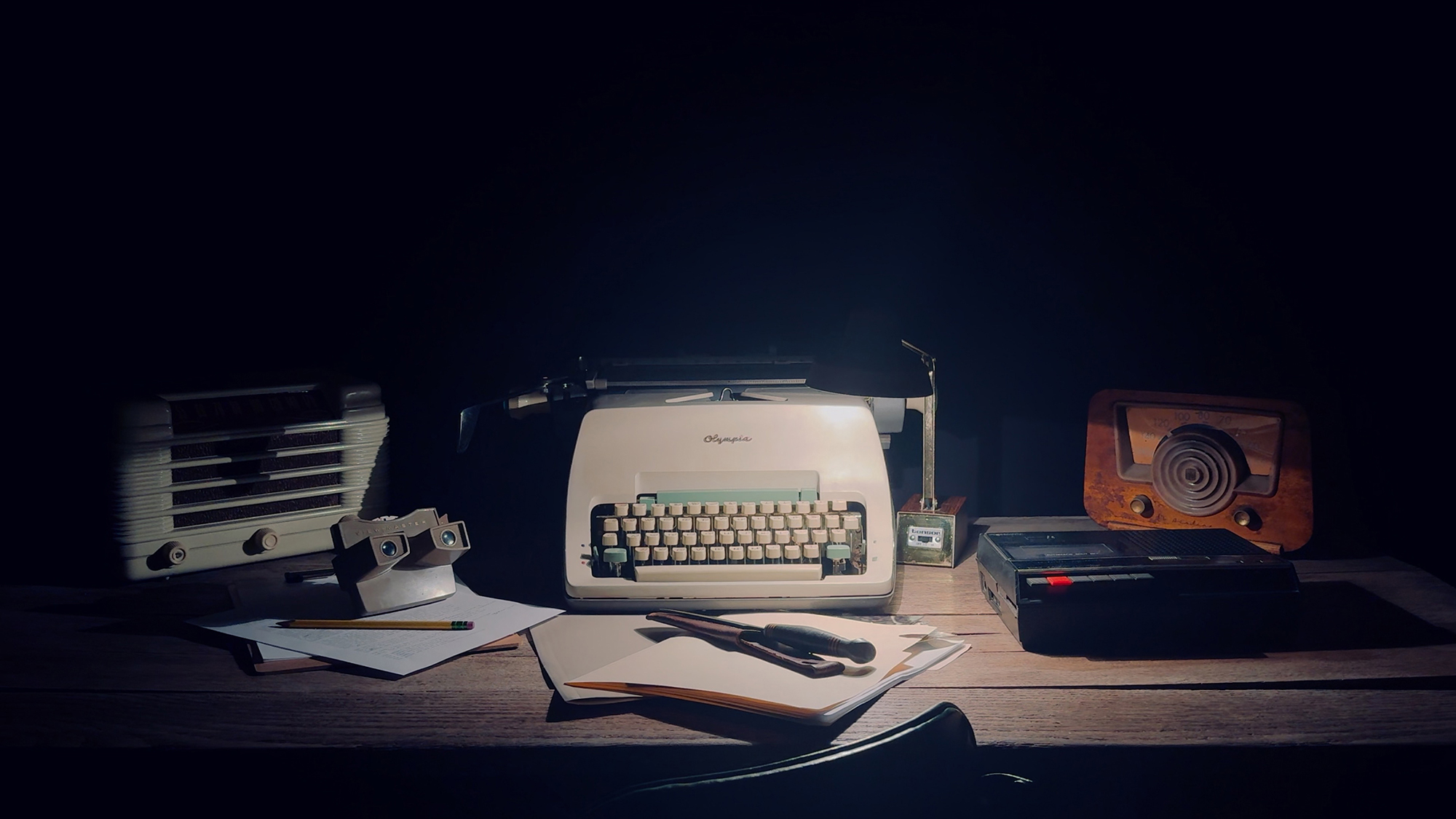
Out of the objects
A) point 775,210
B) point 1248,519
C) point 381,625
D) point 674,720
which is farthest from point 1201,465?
point 381,625

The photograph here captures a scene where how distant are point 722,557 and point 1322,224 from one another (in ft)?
4.35

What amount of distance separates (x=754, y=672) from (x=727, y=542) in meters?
0.32

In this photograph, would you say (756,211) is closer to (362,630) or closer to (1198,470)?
(1198,470)

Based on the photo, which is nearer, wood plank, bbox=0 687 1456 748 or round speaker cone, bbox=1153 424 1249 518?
wood plank, bbox=0 687 1456 748

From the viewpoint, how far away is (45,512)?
1521 mm

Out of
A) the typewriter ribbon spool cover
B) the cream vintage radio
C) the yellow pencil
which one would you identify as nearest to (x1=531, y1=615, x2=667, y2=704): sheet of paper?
the yellow pencil

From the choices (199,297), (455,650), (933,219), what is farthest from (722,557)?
(199,297)

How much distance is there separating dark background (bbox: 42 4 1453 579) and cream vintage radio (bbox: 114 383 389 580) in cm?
30

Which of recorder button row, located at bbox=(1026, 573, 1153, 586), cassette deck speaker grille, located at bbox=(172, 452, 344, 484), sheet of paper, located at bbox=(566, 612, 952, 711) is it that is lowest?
sheet of paper, located at bbox=(566, 612, 952, 711)

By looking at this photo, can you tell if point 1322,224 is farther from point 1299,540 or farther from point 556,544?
point 556,544

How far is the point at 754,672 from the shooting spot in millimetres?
1118

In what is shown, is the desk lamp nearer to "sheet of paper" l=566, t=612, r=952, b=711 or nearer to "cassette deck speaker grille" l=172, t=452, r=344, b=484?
"sheet of paper" l=566, t=612, r=952, b=711

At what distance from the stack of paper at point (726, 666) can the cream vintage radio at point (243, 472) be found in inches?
23.6

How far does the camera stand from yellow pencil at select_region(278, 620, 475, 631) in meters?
1.29
